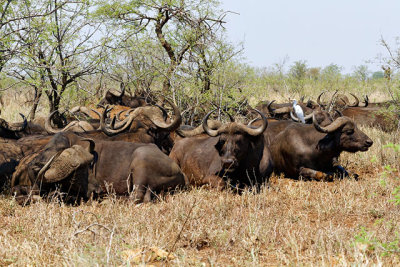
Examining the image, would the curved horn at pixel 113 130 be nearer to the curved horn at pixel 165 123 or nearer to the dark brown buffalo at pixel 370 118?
the curved horn at pixel 165 123

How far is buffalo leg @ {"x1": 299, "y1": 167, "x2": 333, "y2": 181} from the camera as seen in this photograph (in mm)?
8297

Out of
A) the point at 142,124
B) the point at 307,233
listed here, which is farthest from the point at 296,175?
the point at 307,233

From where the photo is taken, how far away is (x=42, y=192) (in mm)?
6398

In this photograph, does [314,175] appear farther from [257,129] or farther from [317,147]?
[257,129]

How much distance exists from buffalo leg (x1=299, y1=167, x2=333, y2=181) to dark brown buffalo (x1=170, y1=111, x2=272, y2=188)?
3.37ft

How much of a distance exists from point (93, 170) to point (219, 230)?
2866 millimetres

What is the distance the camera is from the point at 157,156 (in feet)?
23.3

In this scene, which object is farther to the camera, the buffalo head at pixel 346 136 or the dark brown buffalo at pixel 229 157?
the buffalo head at pixel 346 136

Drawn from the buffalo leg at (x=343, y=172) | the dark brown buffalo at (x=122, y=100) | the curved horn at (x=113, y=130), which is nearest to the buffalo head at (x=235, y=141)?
the buffalo leg at (x=343, y=172)

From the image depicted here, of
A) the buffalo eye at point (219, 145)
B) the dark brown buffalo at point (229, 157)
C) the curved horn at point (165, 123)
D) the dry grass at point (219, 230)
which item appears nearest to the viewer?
the dry grass at point (219, 230)

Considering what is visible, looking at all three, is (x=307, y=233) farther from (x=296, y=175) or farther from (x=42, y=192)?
(x=296, y=175)

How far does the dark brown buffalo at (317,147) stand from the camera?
8.48m

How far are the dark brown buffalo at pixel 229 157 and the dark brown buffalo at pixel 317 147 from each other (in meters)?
1.11

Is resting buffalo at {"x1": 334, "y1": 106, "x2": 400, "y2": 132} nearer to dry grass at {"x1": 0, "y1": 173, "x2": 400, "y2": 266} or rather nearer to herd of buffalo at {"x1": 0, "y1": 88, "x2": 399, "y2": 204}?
herd of buffalo at {"x1": 0, "y1": 88, "x2": 399, "y2": 204}
